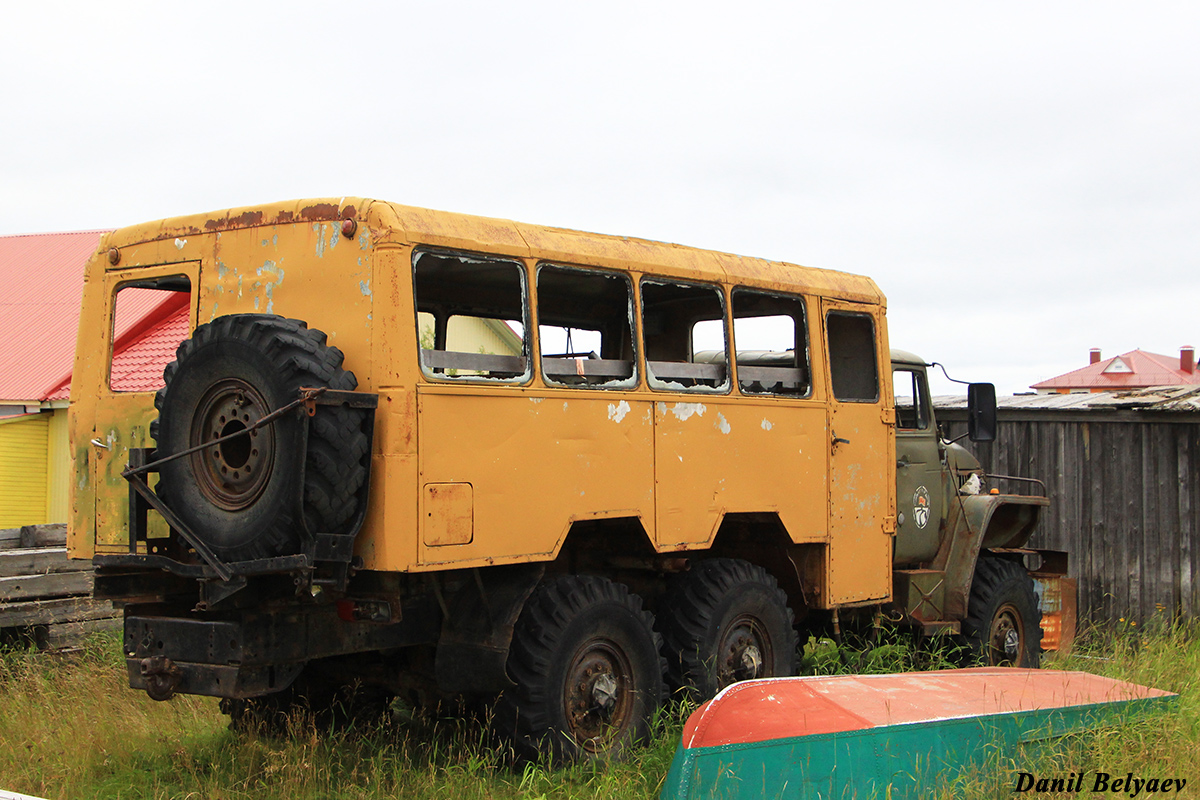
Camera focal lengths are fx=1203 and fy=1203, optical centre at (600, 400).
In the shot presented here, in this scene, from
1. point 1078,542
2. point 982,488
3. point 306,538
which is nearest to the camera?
point 306,538

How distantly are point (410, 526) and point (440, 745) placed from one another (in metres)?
2.00

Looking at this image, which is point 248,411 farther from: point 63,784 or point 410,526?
point 63,784

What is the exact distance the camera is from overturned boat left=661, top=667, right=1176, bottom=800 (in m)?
5.42

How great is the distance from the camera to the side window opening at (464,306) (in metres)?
6.06

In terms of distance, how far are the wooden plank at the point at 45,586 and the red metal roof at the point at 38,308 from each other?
34.0ft

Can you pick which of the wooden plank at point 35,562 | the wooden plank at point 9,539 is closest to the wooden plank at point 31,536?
the wooden plank at point 9,539

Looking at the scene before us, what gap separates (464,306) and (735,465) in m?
1.94

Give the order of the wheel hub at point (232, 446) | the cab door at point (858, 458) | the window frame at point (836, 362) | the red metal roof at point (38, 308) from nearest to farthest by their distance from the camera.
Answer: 1. the wheel hub at point (232, 446)
2. the cab door at point (858, 458)
3. the window frame at point (836, 362)
4. the red metal roof at point (38, 308)

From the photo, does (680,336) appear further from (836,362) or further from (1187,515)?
(1187,515)

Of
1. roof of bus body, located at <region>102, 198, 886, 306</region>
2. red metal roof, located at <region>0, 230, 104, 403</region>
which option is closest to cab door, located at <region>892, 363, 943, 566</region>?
roof of bus body, located at <region>102, 198, 886, 306</region>

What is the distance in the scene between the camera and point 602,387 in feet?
21.9

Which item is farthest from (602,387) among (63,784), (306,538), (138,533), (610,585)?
(63,784)

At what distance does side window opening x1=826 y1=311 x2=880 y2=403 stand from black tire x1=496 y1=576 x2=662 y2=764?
262 cm

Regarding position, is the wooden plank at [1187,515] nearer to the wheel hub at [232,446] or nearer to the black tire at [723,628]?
the black tire at [723,628]
